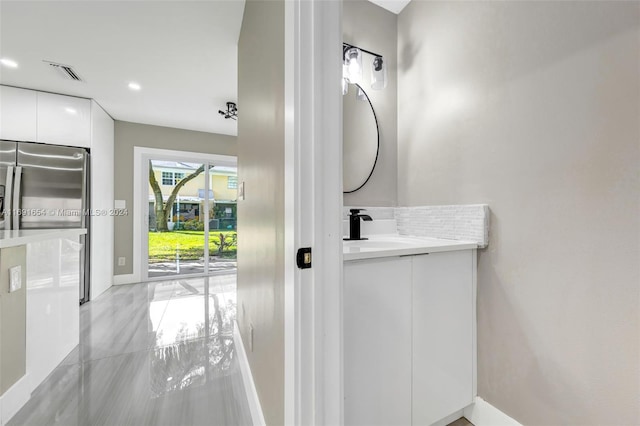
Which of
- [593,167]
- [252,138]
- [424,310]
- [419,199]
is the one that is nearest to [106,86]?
[252,138]

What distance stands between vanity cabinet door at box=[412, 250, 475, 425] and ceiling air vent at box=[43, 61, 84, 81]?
3482mm

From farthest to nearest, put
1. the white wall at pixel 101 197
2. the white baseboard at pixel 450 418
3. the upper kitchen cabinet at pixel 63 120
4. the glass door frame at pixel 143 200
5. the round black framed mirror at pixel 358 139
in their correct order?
the glass door frame at pixel 143 200
the white wall at pixel 101 197
the upper kitchen cabinet at pixel 63 120
the round black framed mirror at pixel 358 139
the white baseboard at pixel 450 418

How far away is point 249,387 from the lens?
1.47 m

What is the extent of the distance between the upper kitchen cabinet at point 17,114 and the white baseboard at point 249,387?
3.22 meters

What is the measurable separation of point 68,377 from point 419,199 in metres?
2.49

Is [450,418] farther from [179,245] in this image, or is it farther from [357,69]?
[179,245]

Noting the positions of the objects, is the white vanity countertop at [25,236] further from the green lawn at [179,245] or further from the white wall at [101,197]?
the green lawn at [179,245]

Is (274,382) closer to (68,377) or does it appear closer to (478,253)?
(478,253)

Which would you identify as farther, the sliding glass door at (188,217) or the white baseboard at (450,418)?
the sliding glass door at (188,217)

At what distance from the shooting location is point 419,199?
1.61 meters

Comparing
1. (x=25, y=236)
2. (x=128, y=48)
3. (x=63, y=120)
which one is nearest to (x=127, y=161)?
(x=63, y=120)

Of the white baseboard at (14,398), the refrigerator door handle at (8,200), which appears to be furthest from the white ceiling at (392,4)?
the refrigerator door handle at (8,200)

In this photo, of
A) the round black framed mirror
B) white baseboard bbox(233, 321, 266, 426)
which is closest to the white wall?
white baseboard bbox(233, 321, 266, 426)

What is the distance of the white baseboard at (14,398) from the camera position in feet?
4.25
